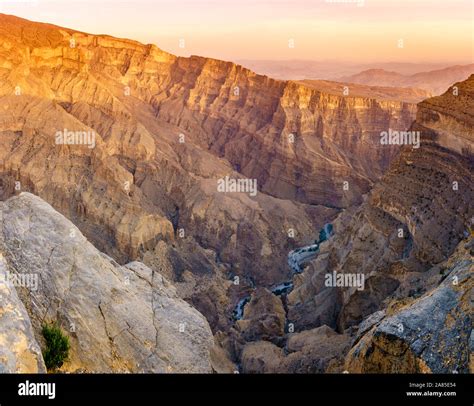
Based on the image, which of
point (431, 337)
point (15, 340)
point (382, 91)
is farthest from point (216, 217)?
point (382, 91)

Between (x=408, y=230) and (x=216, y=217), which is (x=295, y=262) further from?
(x=408, y=230)

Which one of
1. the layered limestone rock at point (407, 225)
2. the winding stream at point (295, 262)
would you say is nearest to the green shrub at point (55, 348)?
the layered limestone rock at point (407, 225)

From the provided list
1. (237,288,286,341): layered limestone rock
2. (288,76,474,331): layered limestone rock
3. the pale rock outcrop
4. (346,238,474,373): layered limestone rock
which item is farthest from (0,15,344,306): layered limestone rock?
the pale rock outcrop

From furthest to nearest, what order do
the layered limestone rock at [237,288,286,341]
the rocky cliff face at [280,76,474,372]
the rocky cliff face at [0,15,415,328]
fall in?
the rocky cliff face at [0,15,415,328] < the layered limestone rock at [237,288,286,341] < the rocky cliff face at [280,76,474,372]

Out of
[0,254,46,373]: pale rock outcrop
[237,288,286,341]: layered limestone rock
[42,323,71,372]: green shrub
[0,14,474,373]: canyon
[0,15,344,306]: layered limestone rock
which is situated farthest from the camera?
[0,15,344,306]: layered limestone rock

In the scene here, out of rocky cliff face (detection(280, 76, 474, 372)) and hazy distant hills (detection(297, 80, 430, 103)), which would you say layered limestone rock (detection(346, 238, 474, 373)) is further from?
hazy distant hills (detection(297, 80, 430, 103))
